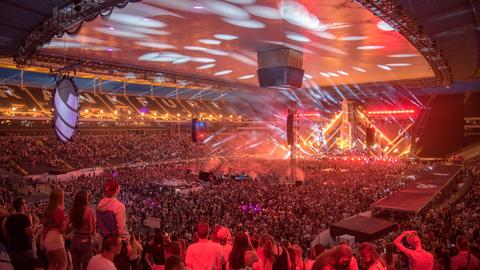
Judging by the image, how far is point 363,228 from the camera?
10.9 m

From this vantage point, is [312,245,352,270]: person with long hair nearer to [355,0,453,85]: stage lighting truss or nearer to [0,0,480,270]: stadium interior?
[0,0,480,270]: stadium interior

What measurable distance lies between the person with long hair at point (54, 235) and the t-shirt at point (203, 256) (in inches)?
49.6

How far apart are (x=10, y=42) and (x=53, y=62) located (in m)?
4.42

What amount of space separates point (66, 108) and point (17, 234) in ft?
20.9

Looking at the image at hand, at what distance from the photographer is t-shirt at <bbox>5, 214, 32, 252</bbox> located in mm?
3477

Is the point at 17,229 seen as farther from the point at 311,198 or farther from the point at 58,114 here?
the point at 311,198

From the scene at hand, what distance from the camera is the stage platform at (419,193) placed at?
Result: 42.5 ft

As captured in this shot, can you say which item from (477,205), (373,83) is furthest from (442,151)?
(477,205)

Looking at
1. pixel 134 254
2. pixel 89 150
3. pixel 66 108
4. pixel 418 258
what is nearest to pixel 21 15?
pixel 66 108

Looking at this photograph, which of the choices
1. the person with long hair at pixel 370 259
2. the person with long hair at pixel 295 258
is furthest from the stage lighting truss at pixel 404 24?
the person with long hair at pixel 370 259

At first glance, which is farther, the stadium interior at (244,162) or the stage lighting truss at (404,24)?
the stage lighting truss at (404,24)

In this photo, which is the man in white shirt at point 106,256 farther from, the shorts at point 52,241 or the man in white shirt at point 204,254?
the shorts at point 52,241

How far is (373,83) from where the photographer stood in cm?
3072

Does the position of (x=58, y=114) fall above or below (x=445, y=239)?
above
